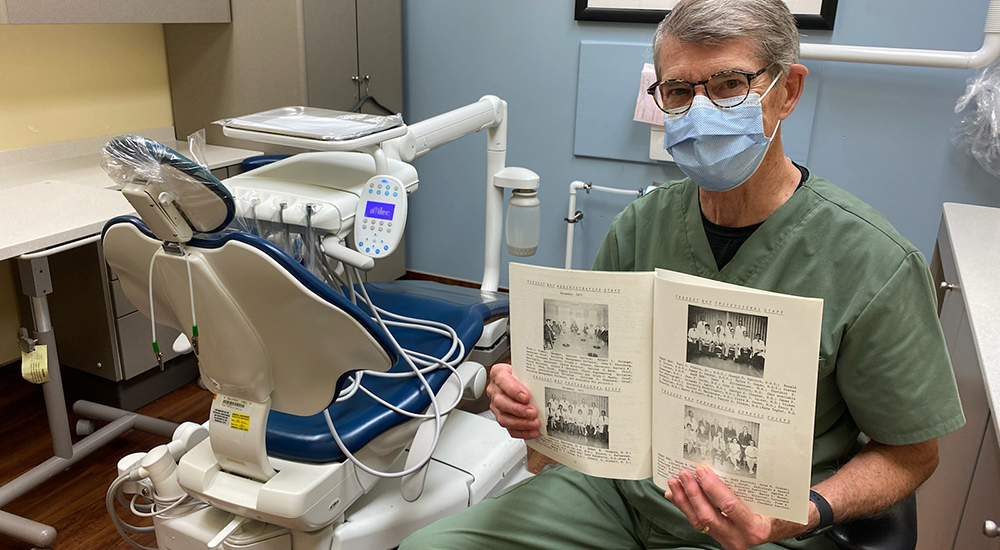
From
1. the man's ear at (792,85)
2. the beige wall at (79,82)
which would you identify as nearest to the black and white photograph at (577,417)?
the man's ear at (792,85)

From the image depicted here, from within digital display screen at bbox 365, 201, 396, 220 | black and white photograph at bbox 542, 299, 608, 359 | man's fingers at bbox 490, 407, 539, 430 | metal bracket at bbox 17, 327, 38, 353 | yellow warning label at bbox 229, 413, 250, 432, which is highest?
digital display screen at bbox 365, 201, 396, 220

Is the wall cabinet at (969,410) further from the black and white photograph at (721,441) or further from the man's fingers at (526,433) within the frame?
the man's fingers at (526,433)

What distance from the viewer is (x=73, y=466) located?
84.0 inches

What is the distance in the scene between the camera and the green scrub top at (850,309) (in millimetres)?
977

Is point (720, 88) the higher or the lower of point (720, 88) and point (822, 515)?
the higher

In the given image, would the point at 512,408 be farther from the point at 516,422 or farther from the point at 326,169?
the point at 326,169

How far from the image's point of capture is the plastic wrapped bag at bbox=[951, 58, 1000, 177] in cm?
232

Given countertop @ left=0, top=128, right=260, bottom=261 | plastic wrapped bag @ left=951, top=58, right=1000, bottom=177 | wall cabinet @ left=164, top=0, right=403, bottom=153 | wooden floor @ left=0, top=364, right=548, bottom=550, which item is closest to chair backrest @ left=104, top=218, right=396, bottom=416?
countertop @ left=0, top=128, right=260, bottom=261

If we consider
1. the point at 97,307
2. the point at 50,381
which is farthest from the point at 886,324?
the point at 97,307

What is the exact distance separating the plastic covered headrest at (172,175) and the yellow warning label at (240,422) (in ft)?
1.18

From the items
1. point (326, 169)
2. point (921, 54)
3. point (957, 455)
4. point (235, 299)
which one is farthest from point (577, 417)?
point (921, 54)

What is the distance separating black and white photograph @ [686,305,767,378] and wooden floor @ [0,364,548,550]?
1316 millimetres

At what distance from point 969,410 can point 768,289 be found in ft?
2.32

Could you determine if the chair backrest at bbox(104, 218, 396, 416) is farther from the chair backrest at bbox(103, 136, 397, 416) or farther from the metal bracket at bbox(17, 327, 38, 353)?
the metal bracket at bbox(17, 327, 38, 353)
